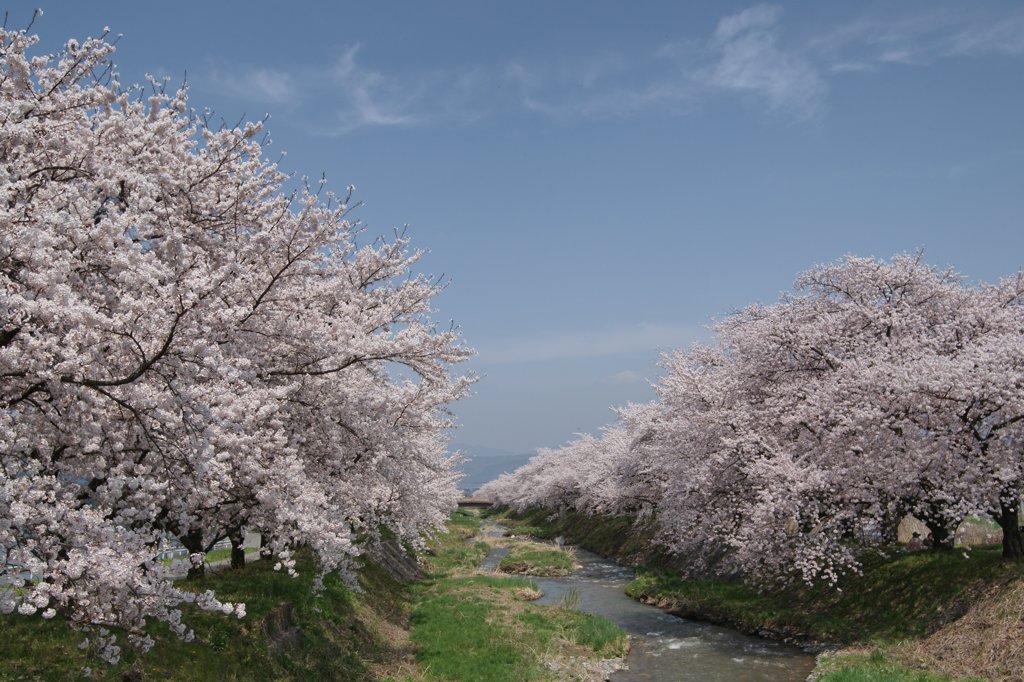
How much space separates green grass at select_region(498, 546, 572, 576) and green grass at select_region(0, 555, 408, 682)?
2101 cm

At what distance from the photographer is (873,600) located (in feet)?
75.0

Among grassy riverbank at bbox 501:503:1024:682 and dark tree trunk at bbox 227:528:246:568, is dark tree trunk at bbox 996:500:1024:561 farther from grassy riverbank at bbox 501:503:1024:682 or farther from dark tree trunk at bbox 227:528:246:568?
dark tree trunk at bbox 227:528:246:568

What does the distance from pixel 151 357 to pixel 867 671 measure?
18798 mm

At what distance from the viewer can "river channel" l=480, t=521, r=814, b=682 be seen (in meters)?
19.5

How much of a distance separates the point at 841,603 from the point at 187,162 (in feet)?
82.9

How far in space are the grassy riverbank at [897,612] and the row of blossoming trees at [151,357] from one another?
14924 millimetres

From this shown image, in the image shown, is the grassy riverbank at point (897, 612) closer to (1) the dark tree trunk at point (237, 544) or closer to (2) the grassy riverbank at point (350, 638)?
(2) the grassy riverbank at point (350, 638)

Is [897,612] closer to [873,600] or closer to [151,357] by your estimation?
[873,600]

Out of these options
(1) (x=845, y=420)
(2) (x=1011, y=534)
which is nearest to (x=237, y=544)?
(1) (x=845, y=420)

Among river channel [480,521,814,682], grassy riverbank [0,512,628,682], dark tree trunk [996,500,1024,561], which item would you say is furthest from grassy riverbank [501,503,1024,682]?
grassy riverbank [0,512,628,682]

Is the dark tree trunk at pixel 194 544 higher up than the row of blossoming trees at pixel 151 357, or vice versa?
the row of blossoming trees at pixel 151 357

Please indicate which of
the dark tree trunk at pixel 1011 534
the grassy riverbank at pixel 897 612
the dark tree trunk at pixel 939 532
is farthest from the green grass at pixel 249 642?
the dark tree trunk at pixel 1011 534

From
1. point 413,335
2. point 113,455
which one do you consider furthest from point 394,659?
point 113,455

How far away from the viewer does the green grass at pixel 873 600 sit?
65.3 feet
